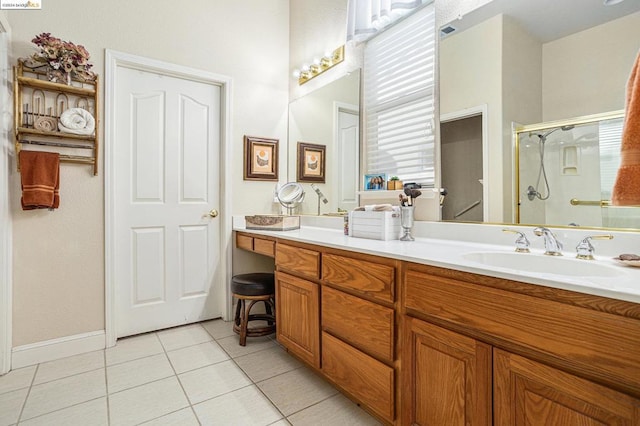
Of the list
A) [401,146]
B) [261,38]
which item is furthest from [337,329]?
[261,38]

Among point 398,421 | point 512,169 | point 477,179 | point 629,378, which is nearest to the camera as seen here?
point 629,378

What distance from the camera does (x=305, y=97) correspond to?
2.89m

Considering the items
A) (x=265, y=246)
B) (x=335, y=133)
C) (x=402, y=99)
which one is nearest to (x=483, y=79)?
(x=402, y=99)

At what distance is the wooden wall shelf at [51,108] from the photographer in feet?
6.34

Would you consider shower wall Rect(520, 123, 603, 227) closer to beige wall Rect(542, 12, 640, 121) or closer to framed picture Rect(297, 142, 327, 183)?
beige wall Rect(542, 12, 640, 121)

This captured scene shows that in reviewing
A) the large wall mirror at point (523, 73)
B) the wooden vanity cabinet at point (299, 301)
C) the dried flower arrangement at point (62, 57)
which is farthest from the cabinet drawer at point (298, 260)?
the dried flower arrangement at point (62, 57)

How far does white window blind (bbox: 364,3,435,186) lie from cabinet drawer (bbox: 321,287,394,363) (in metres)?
0.86

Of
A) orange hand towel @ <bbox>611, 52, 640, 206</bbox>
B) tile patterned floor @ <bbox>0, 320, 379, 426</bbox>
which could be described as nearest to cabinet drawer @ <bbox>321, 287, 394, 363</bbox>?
tile patterned floor @ <bbox>0, 320, 379, 426</bbox>

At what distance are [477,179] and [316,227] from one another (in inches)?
55.5

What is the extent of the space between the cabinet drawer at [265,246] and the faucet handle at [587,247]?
5.20 feet

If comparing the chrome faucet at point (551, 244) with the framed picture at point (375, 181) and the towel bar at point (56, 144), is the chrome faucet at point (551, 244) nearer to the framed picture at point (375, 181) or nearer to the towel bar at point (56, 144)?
the framed picture at point (375, 181)

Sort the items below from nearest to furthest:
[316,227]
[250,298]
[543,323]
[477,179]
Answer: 1. [543,323]
2. [477,179]
3. [250,298]
4. [316,227]

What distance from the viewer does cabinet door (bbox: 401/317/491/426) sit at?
3.29ft

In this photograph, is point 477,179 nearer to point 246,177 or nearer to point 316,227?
point 316,227
